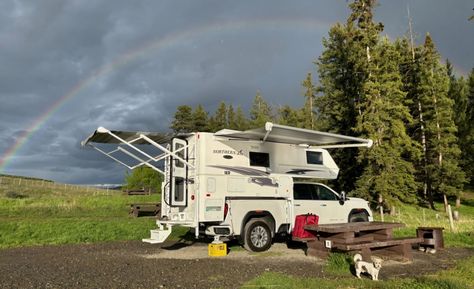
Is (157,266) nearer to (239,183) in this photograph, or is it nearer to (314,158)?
(239,183)

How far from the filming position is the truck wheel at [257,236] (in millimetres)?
10930

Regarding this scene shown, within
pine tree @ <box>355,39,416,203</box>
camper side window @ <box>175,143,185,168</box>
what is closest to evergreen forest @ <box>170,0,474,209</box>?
pine tree @ <box>355,39,416,203</box>

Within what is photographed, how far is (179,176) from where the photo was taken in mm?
11672

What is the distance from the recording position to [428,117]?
34438mm

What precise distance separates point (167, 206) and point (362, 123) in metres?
17.4

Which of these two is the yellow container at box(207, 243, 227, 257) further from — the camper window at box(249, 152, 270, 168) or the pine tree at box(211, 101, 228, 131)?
the pine tree at box(211, 101, 228, 131)

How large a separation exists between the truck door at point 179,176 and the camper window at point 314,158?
4.24m

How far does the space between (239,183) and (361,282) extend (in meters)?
5.00

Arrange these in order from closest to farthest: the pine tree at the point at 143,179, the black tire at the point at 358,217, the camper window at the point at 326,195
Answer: the camper window at the point at 326,195 < the black tire at the point at 358,217 < the pine tree at the point at 143,179

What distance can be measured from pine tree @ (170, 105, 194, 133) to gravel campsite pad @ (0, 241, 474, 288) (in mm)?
51619

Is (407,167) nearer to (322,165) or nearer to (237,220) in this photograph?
(322,165)

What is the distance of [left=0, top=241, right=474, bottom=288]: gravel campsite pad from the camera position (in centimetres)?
727

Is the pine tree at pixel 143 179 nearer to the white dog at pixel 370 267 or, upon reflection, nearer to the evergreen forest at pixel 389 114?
the evergreen forest at pixel 389 114

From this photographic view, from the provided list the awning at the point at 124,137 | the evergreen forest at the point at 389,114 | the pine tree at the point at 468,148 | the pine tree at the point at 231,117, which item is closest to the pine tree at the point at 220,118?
the pine tree at the point at 231,117
